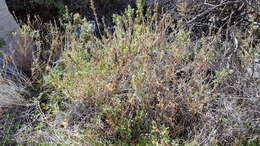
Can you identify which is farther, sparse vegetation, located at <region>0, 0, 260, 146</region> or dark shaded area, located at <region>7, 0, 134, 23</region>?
dark shaded area, located at <region>7, 0, 134, 23</region>

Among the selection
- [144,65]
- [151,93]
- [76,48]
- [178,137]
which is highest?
[76,48]

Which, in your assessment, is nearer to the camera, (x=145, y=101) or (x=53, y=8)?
(x=145, y=101)

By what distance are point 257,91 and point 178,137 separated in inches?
32.7

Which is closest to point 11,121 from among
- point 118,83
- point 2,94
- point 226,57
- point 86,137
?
point 2,94

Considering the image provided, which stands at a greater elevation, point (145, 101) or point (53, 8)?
point (53, 8)

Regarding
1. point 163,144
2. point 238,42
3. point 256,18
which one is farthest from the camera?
point 256,18

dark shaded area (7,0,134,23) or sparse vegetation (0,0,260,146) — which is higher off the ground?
dark shaded area (7,0,134,23)

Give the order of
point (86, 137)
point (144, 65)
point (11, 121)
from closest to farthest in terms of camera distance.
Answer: point (86, 137), point (144, 65), point (11, 121)

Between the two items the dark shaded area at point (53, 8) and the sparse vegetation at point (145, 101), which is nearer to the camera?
the sparse vegetation at point (145, 101)

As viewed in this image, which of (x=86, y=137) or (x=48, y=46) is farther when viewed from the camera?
(x=48, y=46)

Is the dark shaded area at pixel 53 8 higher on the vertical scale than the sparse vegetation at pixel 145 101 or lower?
higher

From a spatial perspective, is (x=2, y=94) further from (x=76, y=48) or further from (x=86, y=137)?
(x=86, y=137)

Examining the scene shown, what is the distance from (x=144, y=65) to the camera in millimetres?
2881

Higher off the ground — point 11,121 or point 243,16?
point 243,16
